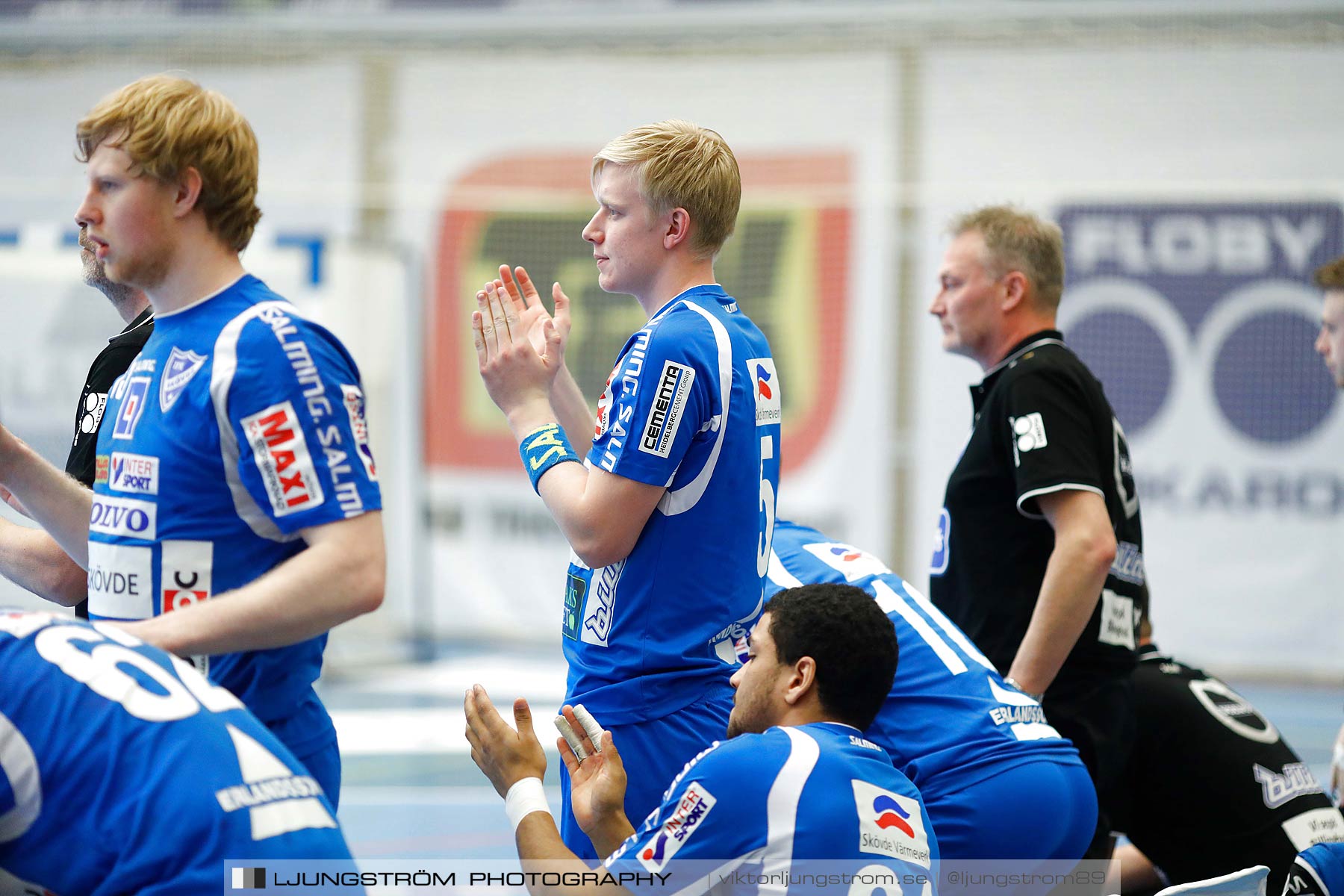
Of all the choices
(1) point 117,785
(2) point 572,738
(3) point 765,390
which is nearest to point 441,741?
(2) point 572,738

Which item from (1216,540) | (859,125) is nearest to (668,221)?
(1216,540)

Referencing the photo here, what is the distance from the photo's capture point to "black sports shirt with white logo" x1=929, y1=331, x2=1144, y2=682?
385 centimetres

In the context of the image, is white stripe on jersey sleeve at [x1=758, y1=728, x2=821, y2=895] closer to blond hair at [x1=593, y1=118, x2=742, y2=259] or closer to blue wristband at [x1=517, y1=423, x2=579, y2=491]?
blue wristband at [x1=517, y1=423, x2=579, y2=491]

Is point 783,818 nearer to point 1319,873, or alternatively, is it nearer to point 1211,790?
point 1319,873

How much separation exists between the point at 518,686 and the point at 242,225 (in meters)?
7.71

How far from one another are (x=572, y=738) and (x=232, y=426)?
993mm

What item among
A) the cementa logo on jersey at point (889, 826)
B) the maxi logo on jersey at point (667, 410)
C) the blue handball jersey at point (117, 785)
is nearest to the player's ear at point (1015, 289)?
the maxi logo on jersey at point (667, 410)

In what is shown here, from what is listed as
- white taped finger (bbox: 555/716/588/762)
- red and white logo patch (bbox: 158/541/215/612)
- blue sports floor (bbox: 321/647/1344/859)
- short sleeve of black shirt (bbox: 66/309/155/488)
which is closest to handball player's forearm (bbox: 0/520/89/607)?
short sleeve of black shirt (bbox: 66/309/155/488)

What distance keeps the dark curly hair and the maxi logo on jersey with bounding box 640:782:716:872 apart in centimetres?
38

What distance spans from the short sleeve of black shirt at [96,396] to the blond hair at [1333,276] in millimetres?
3376

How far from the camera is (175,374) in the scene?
2395 millimetres

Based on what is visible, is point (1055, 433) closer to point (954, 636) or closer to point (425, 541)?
point (954, 636)

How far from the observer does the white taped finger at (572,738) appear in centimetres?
284

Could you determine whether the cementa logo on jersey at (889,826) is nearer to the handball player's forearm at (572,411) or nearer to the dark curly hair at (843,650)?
the dark curly hair at (843,650)
